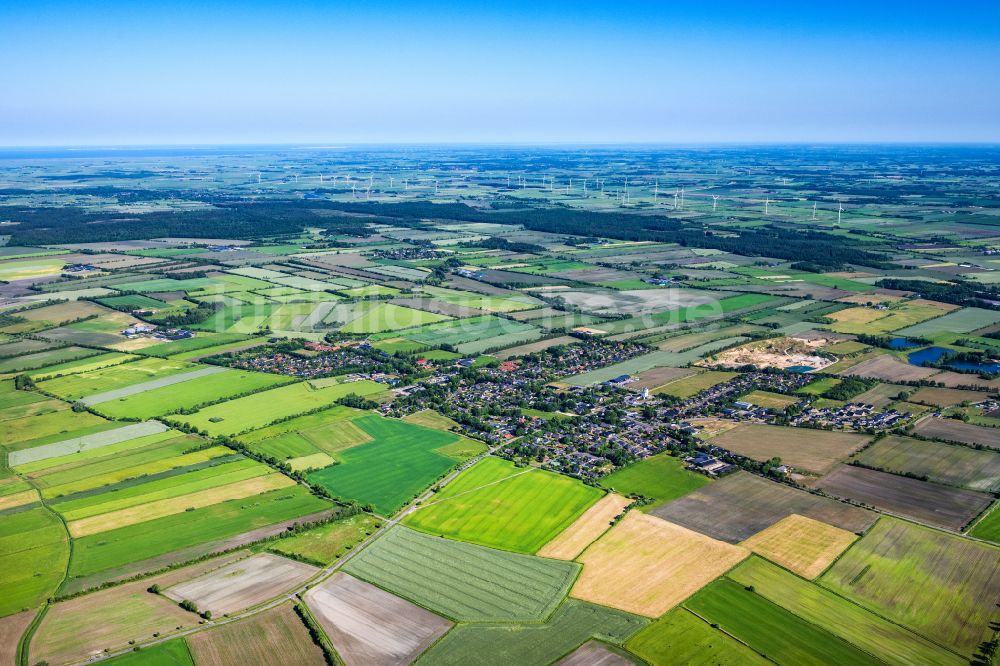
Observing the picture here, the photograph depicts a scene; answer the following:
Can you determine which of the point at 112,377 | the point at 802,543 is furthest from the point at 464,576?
the point at 112,377

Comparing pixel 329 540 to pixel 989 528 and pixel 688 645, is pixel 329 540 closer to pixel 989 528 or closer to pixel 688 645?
pixel 688 645

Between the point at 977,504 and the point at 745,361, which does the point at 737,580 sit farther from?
the point at 745,361

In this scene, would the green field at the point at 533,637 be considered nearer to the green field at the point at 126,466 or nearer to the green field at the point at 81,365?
the green field at the point at 126,466

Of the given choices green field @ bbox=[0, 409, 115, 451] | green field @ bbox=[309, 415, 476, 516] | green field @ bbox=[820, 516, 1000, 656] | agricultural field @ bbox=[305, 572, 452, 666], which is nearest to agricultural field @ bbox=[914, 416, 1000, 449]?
green field @ bbox=[820, 516, 1000, 656]

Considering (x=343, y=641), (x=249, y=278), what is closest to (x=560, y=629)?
(x=343, y=641)

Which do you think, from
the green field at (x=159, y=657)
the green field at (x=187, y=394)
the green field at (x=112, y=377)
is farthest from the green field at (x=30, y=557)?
the green field at (x=112, y=377)

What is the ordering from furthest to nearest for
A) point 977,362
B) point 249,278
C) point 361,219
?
point 361,219 < point 249,278 < point 977,362
